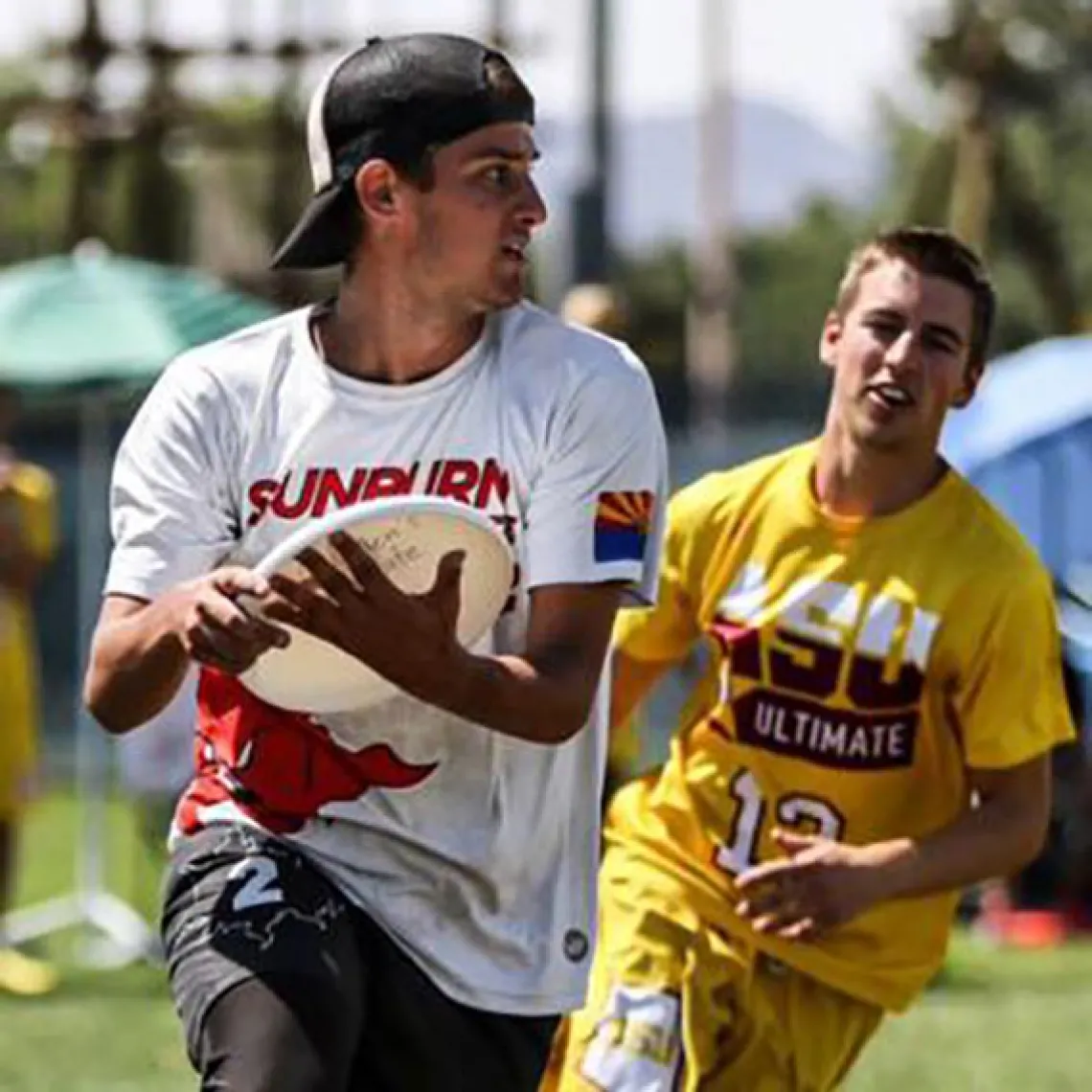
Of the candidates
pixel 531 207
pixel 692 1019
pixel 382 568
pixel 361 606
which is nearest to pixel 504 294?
pixel 531 207

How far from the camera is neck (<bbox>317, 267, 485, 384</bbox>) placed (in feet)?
17.7

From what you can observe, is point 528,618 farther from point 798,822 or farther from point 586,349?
point 798,822

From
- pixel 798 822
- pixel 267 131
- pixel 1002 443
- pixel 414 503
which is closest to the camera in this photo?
pixel 414 503

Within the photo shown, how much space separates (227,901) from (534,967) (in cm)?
44

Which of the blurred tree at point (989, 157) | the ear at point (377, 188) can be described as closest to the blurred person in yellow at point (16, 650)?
the ear at point (377, 188)

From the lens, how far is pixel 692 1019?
6.52 metres

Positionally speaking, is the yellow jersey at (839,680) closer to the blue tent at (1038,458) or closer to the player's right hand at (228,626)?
the player's right hand at (228,626)

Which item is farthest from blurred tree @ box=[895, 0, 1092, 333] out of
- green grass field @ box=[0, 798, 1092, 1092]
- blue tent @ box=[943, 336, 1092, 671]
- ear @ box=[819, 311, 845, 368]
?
ear @ box=[819, 311, 845, 368]

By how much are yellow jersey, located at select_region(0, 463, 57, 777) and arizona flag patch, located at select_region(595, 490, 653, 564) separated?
342 inches

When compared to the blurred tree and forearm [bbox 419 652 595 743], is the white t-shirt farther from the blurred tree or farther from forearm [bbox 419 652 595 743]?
the blurred tree

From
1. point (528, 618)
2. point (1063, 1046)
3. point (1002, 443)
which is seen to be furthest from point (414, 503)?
point (1002, 443)

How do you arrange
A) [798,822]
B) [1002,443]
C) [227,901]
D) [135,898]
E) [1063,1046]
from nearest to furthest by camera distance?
[227,901] < [798,822] < [1063,1046] < [1002,443] < [135,898]

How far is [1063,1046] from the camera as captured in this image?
11.6m

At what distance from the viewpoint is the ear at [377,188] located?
536 centimetres
